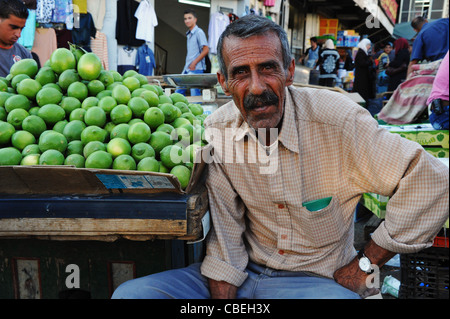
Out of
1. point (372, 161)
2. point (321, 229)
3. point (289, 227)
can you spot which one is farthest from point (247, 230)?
point (372, 161)

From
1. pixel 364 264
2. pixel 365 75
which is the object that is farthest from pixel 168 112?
pixel 365 75

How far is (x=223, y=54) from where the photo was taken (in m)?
1.57

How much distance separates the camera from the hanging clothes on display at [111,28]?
7211 millimetres

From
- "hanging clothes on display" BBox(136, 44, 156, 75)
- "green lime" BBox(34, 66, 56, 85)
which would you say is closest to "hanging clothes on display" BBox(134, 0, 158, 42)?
"hanging clothes on display" BBox(136, 44, 156, 75)

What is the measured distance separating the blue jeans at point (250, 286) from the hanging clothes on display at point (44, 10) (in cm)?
584

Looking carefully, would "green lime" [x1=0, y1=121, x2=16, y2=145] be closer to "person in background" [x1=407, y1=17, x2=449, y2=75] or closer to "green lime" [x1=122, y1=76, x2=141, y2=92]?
"green lime" [x1=122, y1=76, x2=141, y2=92]

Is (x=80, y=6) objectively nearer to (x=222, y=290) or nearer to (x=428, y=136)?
(x=428, y=136)

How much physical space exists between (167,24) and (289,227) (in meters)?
10.5

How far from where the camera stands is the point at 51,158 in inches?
60.3

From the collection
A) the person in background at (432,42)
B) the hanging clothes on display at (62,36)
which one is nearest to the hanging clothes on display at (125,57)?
the hanging clothes on display at (62,36)

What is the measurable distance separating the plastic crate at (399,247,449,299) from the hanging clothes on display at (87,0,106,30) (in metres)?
6.57

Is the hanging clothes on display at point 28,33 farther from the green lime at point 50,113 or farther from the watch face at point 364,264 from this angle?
the watch face at point 364,264

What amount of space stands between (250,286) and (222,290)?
0.41 ft
